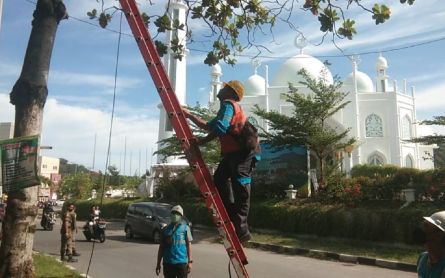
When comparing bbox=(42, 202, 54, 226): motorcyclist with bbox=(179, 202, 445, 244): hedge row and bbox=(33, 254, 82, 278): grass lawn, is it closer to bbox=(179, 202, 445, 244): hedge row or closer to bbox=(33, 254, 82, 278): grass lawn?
bbox=(179, 202, 445, 244): hedge row

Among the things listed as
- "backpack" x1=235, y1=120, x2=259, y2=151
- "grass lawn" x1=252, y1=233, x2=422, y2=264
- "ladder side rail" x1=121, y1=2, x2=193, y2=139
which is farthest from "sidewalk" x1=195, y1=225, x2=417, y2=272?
"ladder side rail" x1=121, y1=2, x2=193, y2=139

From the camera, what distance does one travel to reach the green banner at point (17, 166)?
21.9 feet

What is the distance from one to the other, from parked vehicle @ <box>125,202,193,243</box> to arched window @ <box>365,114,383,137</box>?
83.4 feet

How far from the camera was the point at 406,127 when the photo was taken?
40.9 metres

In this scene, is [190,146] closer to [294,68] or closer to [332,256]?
[332,256]

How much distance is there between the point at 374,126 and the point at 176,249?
118ft

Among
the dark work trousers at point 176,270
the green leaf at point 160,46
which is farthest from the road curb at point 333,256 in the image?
the green leaf at point 160,46

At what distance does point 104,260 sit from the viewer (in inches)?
537

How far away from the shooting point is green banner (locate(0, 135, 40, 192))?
668 centimetres

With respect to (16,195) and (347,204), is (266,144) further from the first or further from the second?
(16,195)

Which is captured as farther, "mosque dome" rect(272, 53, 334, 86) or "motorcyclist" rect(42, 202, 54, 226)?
"mosque dome" rect(272, 53, 334, 86)

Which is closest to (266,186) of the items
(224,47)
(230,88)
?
(224,47)

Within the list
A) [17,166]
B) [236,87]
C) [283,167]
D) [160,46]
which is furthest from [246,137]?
[283,167]

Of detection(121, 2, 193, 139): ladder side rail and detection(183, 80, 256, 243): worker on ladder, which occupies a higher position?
detection(121, 2, 193, 139): ladder side rail
